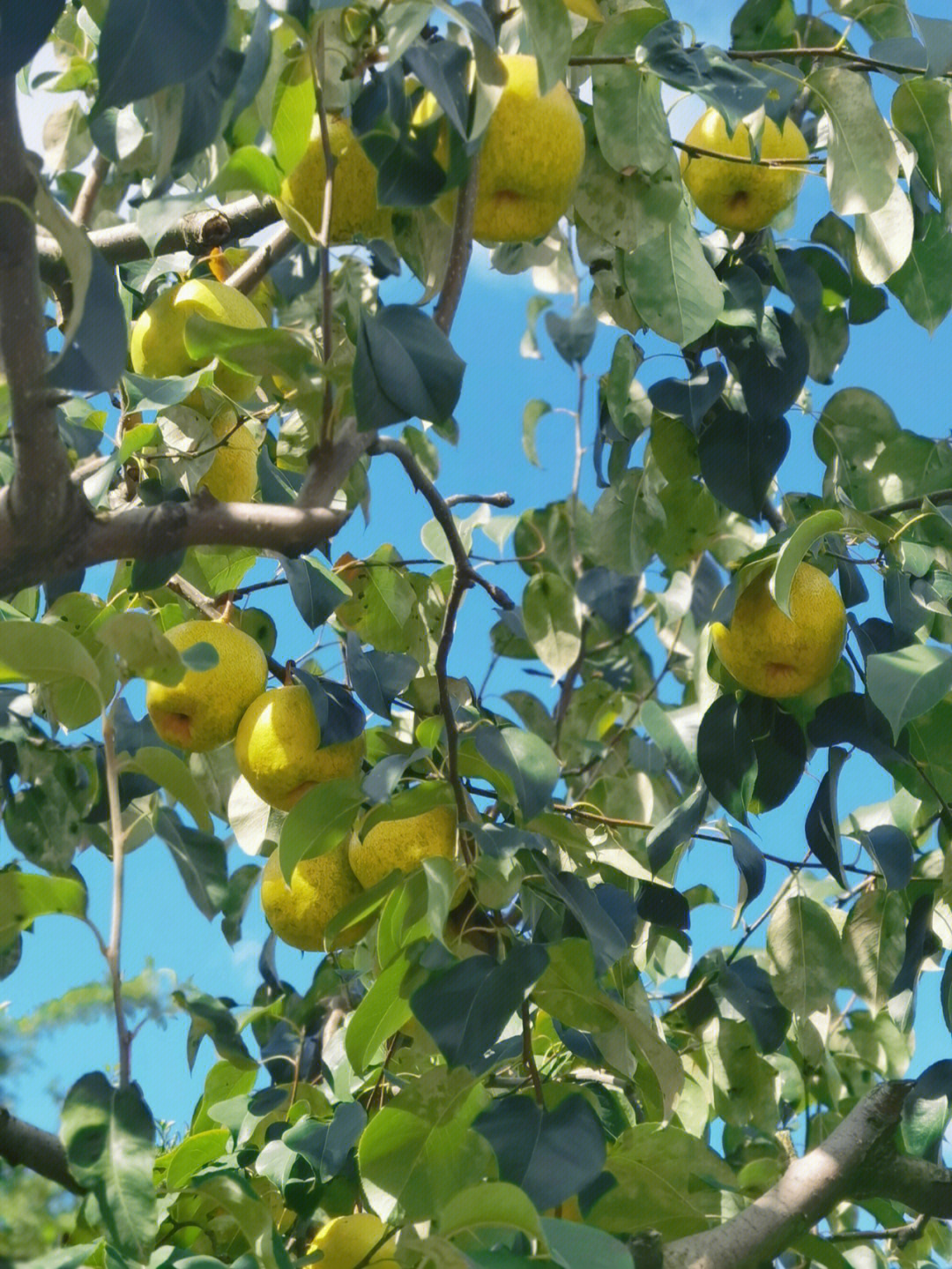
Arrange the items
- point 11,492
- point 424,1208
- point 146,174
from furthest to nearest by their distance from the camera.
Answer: point 146,174 → point 424,1208 → point 11,492

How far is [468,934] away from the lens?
108 cm

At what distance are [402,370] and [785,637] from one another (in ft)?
1.58

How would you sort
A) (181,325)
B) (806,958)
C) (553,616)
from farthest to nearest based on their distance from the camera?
(553,616)
(806,958)
(181,325)

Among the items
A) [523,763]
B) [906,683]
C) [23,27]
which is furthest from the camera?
[523,763]

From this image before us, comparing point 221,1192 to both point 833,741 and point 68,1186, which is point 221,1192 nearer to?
point 68,1186

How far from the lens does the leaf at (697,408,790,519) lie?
4.26 ft

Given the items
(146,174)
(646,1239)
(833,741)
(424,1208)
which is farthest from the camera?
(146,174)

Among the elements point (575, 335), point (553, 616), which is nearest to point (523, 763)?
point (553, 616)

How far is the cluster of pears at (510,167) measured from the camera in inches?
39.7

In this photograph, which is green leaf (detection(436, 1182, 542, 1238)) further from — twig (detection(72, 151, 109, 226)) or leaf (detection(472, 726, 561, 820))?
twig (detection(72, 151, 109, 226))

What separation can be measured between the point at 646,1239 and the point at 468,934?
0.25 metres

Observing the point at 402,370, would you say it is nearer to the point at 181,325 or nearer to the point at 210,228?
the point at 181,325

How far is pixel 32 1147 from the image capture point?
105 centimetres

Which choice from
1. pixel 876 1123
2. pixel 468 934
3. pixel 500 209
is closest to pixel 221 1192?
pixel 468 934
